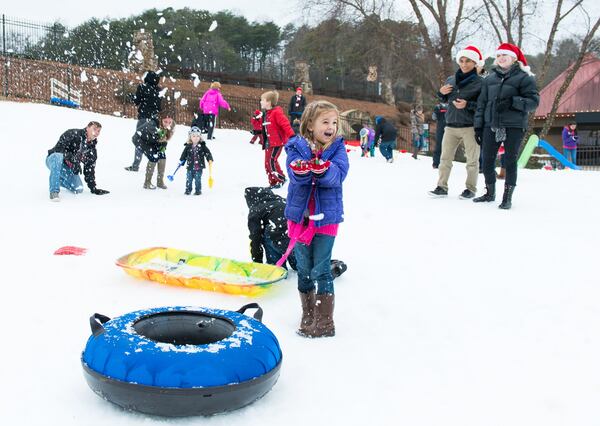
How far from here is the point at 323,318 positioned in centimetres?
340

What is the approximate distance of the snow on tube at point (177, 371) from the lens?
234cm

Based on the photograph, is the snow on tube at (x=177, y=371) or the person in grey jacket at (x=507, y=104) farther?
the person in grey jacket at (x=507, y=104)

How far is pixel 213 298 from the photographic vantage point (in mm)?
3986

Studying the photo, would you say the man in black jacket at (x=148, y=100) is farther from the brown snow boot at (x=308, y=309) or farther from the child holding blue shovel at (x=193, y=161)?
the brown snow boot at (x=308, y=309)

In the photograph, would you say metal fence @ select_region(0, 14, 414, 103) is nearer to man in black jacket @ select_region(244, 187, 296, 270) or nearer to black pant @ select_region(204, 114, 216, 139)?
black pant @ select_region(204, 114, 216, 139)

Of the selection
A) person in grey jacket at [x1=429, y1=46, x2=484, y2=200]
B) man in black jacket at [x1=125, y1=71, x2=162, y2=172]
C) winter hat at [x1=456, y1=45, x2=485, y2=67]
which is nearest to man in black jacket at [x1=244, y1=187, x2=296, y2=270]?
person in grey jacket at [x1=429, y1=46, x2=484, y2=200]

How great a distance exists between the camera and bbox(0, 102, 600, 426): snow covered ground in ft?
8.49

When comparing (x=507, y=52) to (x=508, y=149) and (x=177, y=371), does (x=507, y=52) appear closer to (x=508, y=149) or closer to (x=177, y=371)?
(x=508, y=149)

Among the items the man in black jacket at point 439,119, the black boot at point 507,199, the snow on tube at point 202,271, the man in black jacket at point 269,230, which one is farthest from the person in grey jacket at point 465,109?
the snow on tube at point 202,271

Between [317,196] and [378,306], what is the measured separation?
42.3 inches

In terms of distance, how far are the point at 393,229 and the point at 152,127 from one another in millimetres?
4510

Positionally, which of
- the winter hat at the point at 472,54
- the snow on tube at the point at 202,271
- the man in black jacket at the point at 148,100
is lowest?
the snow on tube at the point at 202,271

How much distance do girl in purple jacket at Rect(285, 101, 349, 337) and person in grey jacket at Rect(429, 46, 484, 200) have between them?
4863 millimetres

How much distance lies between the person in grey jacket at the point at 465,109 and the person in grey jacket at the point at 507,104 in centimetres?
42
